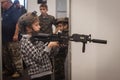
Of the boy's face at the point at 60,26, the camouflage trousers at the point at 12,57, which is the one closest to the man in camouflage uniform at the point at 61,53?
the boy's face at the point at 60,26

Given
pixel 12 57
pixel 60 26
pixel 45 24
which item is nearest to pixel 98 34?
pixel 60 26

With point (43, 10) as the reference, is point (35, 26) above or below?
below

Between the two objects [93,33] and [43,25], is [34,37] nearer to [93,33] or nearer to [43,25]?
[43,25]

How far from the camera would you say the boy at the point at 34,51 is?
2305 millimetres

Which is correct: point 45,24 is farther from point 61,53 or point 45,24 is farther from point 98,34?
point 98,34

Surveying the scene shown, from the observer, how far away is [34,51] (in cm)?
236

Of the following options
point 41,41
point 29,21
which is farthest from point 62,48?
point 29,21

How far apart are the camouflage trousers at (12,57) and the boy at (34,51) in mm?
56

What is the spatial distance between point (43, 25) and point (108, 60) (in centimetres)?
84

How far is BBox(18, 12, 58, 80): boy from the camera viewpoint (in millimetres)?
2305

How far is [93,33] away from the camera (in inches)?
94.4

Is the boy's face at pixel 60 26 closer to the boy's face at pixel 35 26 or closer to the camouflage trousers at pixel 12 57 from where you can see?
the boy's face at pixel 35 26

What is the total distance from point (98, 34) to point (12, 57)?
1001mm

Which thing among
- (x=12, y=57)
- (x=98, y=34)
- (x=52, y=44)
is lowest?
(x=12, y=57)
